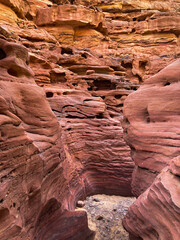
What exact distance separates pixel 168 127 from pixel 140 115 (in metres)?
1.06

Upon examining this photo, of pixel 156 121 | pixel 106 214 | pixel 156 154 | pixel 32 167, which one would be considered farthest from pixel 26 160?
pixel 106 214

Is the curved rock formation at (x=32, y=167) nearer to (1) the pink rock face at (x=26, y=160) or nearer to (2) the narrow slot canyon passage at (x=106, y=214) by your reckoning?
(1) the pink rock face at (x=26, y=160)

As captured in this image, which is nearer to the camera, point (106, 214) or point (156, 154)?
point (156, 154)

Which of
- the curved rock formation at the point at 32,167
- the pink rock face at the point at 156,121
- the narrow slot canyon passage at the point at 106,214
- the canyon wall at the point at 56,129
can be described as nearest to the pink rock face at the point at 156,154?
the pink rock face at the point at 156,121

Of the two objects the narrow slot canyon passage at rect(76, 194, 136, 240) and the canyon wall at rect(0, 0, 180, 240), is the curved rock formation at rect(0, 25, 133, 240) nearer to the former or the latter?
the canyon wall at rect(0, 0, 180, 240)

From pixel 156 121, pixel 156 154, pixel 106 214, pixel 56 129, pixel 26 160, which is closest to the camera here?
pixel 26 160

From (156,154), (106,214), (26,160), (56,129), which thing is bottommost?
(106,214)

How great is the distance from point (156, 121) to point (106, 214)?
4472 mm

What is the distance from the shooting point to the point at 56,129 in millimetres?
5188

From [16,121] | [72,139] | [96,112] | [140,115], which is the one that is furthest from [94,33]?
[16,121]

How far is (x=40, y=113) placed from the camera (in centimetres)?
441

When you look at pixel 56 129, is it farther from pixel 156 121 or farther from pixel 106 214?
pixel 106 214

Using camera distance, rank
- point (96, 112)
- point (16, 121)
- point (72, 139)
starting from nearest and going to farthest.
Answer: point (16, 121) < point (72, 139) < point (96, 112)

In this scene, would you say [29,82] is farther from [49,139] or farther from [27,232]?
[27,232]
